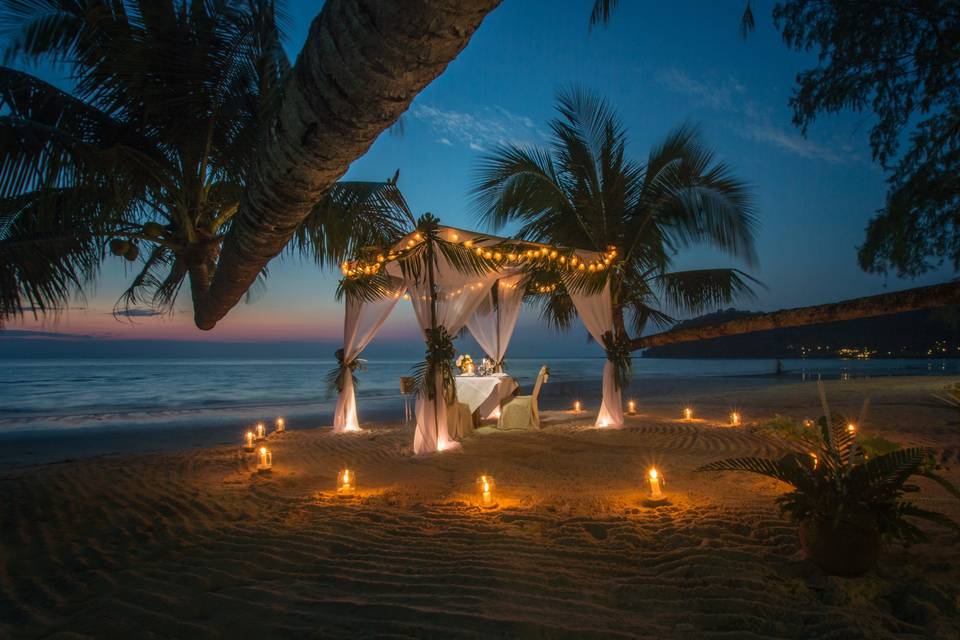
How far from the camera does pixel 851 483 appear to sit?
2354mm

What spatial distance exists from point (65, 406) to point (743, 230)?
19.7m

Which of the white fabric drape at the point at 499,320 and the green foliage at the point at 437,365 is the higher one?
the white fabric drape at the point at 499,320

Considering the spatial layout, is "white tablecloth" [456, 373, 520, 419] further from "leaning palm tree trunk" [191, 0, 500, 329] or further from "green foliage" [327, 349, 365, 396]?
"leaning palm tree trunk" [191, 0, 500, 329]

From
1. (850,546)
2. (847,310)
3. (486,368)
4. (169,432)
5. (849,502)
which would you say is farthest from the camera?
(169,432)

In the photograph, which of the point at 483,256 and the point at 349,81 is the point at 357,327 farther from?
the point at 349,81

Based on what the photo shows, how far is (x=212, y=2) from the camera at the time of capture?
3.54 metres

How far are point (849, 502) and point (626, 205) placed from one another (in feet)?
25.0

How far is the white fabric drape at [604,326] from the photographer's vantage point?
7703 mm

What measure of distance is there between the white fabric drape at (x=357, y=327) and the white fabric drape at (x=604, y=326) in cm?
311

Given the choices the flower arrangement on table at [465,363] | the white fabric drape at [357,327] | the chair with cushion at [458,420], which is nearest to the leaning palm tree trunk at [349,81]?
the chair with cushion at [458,420]

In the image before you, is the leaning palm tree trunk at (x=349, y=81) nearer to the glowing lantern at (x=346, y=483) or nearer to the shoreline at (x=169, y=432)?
the glowing lantern at (x=346, y=483)

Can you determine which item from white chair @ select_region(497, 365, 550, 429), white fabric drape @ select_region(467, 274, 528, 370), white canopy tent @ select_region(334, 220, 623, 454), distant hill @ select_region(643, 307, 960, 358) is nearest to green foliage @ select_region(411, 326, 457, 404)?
white canopy tent @ select_region(334, 220, 623, 454)

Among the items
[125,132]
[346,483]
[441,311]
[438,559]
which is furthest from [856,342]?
[125,132]

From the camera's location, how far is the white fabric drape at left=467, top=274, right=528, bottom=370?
30.2ft
